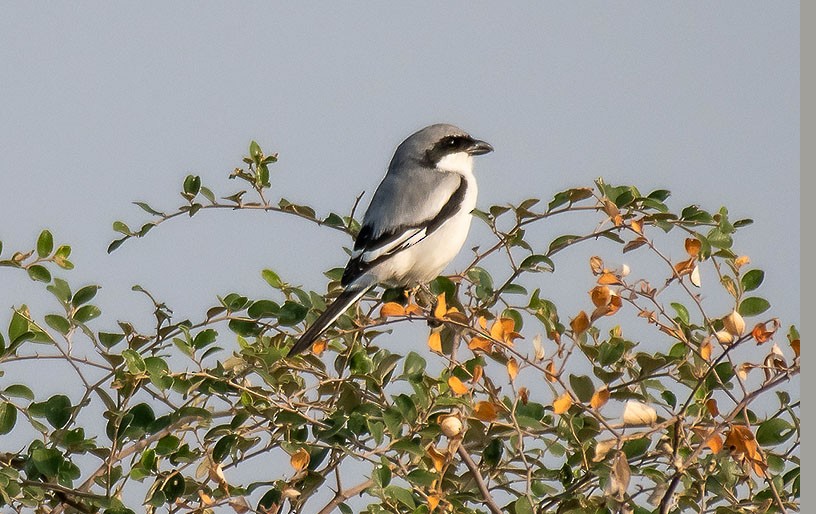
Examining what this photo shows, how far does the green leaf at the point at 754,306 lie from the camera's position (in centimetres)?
243

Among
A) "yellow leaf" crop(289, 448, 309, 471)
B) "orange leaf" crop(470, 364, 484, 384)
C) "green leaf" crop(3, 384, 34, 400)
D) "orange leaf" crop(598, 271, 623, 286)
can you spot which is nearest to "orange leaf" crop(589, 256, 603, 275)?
"orange leaf" crop(598, 271, 623, 286)

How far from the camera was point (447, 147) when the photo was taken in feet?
16.2

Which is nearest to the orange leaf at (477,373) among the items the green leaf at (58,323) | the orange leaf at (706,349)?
the orange leaf at (706,349)

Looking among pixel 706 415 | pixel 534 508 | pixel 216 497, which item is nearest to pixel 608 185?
pixel 706 415

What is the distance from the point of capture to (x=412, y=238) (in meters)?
4.32

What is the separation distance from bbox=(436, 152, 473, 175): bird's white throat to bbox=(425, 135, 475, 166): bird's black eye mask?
17 mm

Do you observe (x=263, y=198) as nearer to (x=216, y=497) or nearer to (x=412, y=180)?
(x=216, y=497)

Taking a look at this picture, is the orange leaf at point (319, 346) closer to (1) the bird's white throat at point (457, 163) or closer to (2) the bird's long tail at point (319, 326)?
(2) the bird's long tail at point (319, 326)

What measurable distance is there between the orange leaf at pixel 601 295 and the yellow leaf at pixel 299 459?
2.33ft

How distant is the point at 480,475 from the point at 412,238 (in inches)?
73.7

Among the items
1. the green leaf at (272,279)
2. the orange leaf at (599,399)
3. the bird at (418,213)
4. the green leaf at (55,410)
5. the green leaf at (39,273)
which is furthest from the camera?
the bird at (418,213)

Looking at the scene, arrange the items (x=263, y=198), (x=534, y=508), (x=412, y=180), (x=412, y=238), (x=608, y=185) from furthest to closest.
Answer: (x=412, y=180)
(x=412, y=238)
(x=263, y=198)
(x=608, y=185)
(x=534, y=508)

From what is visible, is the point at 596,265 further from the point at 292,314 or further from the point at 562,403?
the point at 292,314

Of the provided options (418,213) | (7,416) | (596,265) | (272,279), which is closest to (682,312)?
(596,265)
